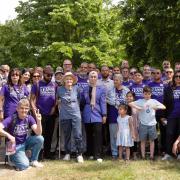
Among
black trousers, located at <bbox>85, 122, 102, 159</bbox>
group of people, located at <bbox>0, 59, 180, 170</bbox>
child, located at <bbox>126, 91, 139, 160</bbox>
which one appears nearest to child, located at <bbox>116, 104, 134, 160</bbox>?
group of people, located at <bbox>0, 59, 180, 170</bbox>

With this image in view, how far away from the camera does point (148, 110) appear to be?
966 cm

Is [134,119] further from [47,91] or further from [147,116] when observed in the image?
[47,91]

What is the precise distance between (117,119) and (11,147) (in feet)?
8.35

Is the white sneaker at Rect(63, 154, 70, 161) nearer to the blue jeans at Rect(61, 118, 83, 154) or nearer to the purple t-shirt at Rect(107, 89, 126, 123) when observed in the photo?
the blue jeans at Rect(61, 118, 83, 154)

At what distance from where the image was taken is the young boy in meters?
9.62

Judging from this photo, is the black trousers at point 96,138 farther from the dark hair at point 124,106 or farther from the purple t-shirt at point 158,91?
the purple t-shirt at point 158,91

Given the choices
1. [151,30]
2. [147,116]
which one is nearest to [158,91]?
[147,116]

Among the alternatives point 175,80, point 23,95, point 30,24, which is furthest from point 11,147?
point 30,24

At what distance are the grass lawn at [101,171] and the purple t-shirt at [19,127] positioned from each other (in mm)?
661

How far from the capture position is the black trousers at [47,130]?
9.73 meters

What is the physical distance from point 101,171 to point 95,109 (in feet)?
5.56

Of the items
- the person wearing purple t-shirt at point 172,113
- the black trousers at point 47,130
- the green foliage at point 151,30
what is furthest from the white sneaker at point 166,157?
the green foliage at point 151,30

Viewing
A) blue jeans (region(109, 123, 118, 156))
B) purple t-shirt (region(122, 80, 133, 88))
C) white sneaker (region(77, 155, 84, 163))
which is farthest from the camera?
purple t-shirt (region(122, 80, 133, 88))

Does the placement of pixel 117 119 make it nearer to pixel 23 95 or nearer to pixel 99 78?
pixel 99 78
